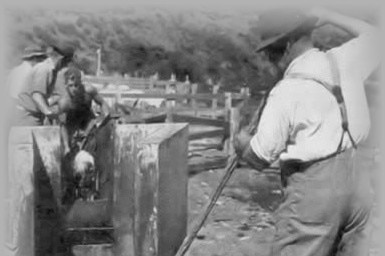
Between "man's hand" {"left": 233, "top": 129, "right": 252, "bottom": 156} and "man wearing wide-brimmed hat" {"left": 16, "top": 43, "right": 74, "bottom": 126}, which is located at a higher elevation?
"man wearing wide-brimmed hat" {"left": 16, "top": 43, "right": 74, "bottom": 126}

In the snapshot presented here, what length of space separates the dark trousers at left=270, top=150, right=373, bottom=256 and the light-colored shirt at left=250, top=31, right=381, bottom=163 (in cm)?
8

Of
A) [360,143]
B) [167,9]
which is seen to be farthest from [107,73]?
[360,143]

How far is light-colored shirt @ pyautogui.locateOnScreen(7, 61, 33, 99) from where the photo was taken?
481cm

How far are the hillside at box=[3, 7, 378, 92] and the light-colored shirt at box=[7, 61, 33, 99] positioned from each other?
0.06 meters

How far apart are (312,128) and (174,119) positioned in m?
0.65

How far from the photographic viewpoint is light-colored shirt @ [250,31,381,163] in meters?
4.77

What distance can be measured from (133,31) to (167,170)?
0.68 metres

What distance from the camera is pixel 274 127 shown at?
15.6ft

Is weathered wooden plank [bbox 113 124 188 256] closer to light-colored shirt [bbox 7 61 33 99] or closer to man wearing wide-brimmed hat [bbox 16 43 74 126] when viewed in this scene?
man wearing wide-brimmed hat [bbox 16 43 74 126]

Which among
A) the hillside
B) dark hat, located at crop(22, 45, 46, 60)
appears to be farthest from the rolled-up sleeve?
dark hat, located at crop(22, 45, 46, 60)

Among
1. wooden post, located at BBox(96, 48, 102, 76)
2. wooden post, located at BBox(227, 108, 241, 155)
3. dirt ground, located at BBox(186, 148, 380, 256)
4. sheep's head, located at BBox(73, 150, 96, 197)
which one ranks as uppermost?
wooden post, located at BBox(96, 48, 102, 76)

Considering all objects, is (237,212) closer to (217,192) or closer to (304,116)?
(217,192)

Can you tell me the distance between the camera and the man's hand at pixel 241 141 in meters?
4.82

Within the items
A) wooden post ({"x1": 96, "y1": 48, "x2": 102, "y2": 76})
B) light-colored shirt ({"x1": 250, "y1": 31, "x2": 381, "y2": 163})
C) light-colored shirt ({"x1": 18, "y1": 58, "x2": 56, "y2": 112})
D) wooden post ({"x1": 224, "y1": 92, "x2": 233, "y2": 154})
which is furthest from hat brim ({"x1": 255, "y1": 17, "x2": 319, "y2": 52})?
light-colored shirt ({"x1": 18, "y1": 58, "x2": 56, "y2": 112})
